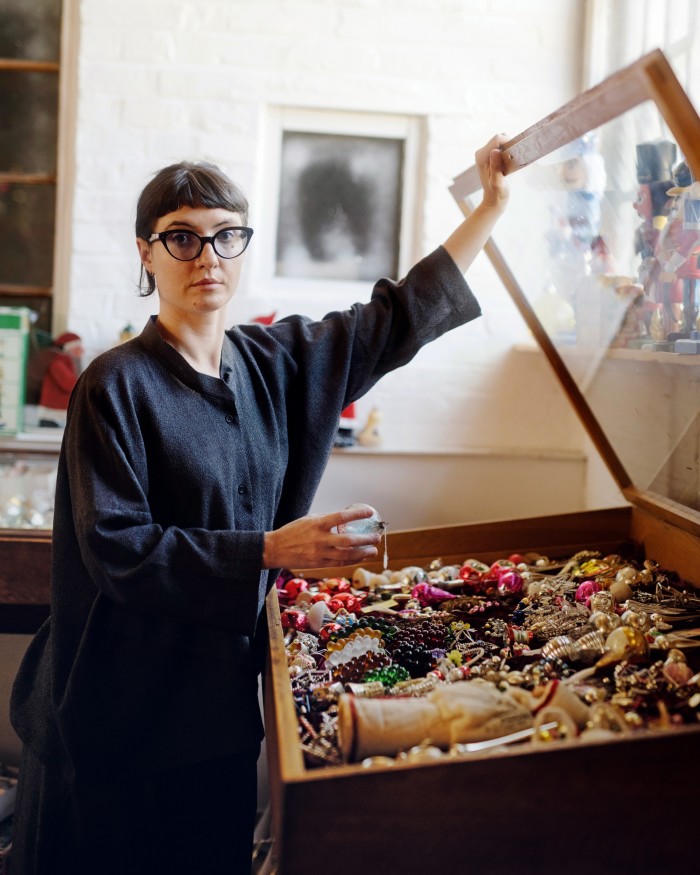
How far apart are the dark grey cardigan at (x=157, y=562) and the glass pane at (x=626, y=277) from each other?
24.1 inches

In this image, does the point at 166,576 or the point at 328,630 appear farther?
the point at 328,630

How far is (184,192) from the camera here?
144cm

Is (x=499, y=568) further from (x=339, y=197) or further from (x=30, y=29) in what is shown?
(x=30, y=29)

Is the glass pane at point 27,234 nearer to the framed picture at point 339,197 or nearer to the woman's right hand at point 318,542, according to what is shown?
the framed picture at point 339,197

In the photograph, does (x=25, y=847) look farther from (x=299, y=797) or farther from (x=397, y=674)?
(x=299, y=797)

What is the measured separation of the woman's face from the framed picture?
1728 millimetres

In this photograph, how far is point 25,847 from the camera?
157 cm

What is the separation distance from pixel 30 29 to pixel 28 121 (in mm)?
295

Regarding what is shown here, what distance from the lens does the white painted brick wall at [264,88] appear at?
3021 millimetres

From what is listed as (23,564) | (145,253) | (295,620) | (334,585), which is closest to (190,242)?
(145,253)

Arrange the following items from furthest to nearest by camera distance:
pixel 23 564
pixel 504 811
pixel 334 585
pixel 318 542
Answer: pixel 23 564
pixel 334 585
pixel 318 542
pixel 504 811

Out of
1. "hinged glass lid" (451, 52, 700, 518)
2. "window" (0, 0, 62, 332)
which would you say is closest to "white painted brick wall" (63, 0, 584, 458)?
"window" (0, 0, 62, 332)

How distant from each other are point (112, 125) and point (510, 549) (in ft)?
6.25

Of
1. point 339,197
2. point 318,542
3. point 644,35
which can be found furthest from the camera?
point 339,197
